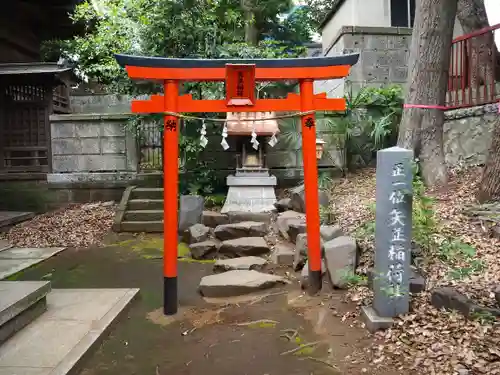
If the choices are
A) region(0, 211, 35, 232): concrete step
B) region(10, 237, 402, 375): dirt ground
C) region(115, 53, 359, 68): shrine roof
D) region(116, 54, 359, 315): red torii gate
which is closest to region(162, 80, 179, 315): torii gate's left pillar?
region(116, 54, 359, 315): red torii gate

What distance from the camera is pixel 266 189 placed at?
915 centimetres

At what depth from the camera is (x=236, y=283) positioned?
5.48 metres

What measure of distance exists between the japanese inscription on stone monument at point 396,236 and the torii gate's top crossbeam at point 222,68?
5.45 feet

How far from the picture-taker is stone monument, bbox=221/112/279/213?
29.0 feet

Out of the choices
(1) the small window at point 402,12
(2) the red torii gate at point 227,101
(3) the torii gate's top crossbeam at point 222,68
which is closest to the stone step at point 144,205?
(2) the red torii gate at point 227,101

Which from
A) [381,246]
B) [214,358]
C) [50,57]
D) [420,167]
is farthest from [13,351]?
[50,57]

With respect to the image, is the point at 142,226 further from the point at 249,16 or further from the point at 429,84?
the point at 249,16

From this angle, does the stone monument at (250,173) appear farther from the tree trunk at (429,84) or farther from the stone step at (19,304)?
the stone step at (19,304)

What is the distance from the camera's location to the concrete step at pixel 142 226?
9.22 metres

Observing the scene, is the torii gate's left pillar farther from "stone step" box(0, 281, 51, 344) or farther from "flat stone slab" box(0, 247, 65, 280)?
"flat stone slab" box(0, 247, 65, 280)

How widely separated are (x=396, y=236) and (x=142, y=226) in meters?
6.56

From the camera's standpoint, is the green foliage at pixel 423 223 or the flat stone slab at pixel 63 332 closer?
the flat stone slab at pixel 63 332

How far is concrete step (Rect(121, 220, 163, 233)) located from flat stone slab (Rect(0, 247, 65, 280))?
1.45 metres

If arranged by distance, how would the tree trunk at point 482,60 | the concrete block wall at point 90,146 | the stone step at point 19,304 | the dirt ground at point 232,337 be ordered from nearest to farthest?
the dirt ground at point 232,337, the stone step at point 19,304, the tree trunk at point 482,60, the concrete block wall at point 90,146
